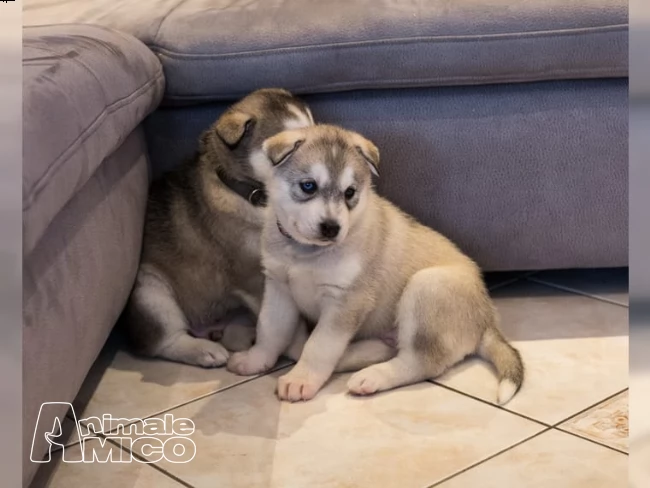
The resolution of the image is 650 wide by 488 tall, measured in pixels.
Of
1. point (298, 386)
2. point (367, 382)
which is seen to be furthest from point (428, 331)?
point (298, 386)

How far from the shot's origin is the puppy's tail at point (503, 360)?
1691 mm

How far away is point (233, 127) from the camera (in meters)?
1.90

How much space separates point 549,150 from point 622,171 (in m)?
0.18

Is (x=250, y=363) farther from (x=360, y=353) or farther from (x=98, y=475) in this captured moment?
(x=98, y=475)

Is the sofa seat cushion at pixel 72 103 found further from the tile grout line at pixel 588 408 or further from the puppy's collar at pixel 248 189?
the tile grout line at pixel 588 408

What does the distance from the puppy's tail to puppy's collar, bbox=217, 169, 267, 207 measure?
564 millimetres

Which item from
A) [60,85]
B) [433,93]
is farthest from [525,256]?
[60,85]

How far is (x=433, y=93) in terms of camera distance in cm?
204

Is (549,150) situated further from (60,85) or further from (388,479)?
(60,85)

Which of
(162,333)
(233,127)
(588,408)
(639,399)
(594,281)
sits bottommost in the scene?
(594,281)

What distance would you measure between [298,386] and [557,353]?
1.91 ft

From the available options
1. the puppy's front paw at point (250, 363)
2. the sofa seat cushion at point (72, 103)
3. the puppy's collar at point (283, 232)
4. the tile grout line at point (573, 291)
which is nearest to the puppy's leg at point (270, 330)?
the puppy's front paw at point (250, 363)

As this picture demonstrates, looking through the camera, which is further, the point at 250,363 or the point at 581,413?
the point at 250,363

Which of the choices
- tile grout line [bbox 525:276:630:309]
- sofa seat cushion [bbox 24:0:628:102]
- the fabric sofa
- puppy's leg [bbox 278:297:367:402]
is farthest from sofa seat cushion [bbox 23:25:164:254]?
tile grout line [bbox 525:276:630:309]
